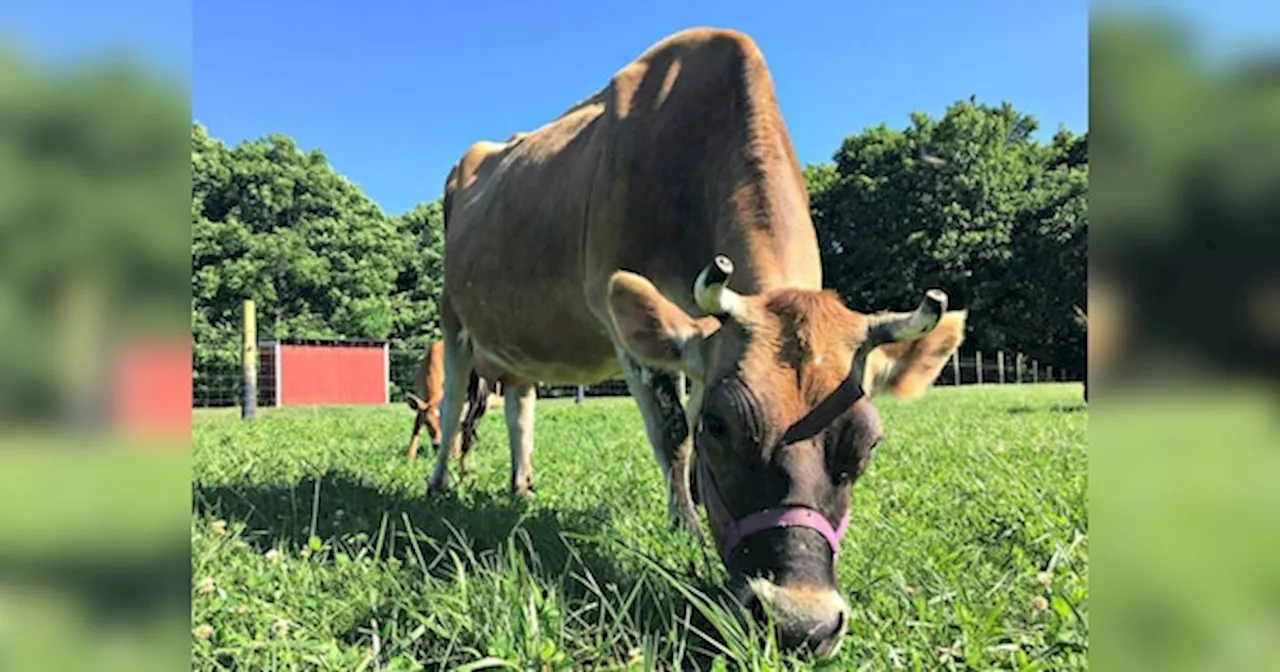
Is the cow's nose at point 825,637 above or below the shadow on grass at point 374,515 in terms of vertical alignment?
above

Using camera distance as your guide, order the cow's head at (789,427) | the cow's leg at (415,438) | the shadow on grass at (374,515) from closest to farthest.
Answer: the cow's head at (789,427) → the shadow on grass at (374,515) → the cow's leg at (415,438)

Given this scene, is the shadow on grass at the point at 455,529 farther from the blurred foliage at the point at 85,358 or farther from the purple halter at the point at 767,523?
the blurred foliage at the point at 85,358

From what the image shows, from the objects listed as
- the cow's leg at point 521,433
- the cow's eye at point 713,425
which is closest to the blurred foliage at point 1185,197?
the cow's eye at point 713,425

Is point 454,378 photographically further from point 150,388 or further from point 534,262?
point 150,388

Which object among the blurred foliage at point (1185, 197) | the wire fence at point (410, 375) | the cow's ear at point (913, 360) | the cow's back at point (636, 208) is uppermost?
the cow's back at point (636, 208)

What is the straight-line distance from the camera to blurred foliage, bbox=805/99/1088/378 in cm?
3838

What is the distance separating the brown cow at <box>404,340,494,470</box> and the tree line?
609 inches

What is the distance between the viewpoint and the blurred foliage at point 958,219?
3838 centimetres

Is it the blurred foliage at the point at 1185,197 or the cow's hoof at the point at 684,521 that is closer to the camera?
the blurred foliage at the point at 1185,197

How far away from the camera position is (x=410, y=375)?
110 feet

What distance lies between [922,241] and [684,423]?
133 feet

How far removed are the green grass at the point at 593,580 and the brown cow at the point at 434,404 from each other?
2.65 metres

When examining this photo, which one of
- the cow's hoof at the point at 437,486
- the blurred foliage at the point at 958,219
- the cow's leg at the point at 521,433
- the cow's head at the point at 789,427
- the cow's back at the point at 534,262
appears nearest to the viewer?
the cow's head at the point at 789,427

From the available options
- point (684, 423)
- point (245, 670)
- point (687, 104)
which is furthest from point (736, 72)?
point (245, 670)
